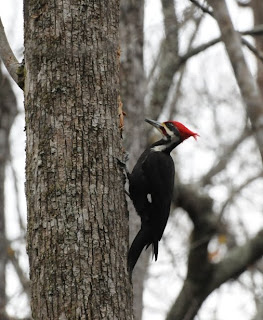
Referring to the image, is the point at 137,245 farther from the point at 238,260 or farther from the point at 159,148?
the point at 238,260

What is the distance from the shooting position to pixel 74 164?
111 inches

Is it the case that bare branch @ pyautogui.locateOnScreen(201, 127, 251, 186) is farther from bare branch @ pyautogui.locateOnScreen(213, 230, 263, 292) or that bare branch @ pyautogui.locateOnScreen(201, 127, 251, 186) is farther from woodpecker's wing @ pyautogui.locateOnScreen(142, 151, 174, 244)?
woodpecker's wing @ pyautogui.locateOnScreen(142, 151, 174, 244)

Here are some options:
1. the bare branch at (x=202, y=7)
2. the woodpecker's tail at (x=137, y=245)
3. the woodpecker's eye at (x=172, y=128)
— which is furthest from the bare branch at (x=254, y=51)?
the woodpecker's tail at (x=137, y=245)

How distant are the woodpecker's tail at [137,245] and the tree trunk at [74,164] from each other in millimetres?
134

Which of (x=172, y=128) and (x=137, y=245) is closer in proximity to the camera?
(x=137, y=245)

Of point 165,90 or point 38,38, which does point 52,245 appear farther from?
point 165,90

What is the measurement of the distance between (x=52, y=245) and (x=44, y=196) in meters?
0.24

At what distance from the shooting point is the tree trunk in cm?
263

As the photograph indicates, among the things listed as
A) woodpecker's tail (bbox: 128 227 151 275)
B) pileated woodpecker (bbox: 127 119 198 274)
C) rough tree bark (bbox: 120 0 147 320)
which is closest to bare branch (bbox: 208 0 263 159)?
pileated woodpecker (bbox: 127 119 198 274)

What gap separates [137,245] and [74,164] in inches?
32.2

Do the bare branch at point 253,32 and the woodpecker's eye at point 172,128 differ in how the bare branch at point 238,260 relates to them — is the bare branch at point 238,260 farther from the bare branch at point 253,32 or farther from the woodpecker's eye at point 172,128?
the bare branch at point 253,32

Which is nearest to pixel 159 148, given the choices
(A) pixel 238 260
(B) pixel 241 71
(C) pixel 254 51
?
(B) pixel 241 71

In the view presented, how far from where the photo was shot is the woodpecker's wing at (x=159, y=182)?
3965 millimetres

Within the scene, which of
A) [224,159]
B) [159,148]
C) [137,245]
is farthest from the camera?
[224,159]
